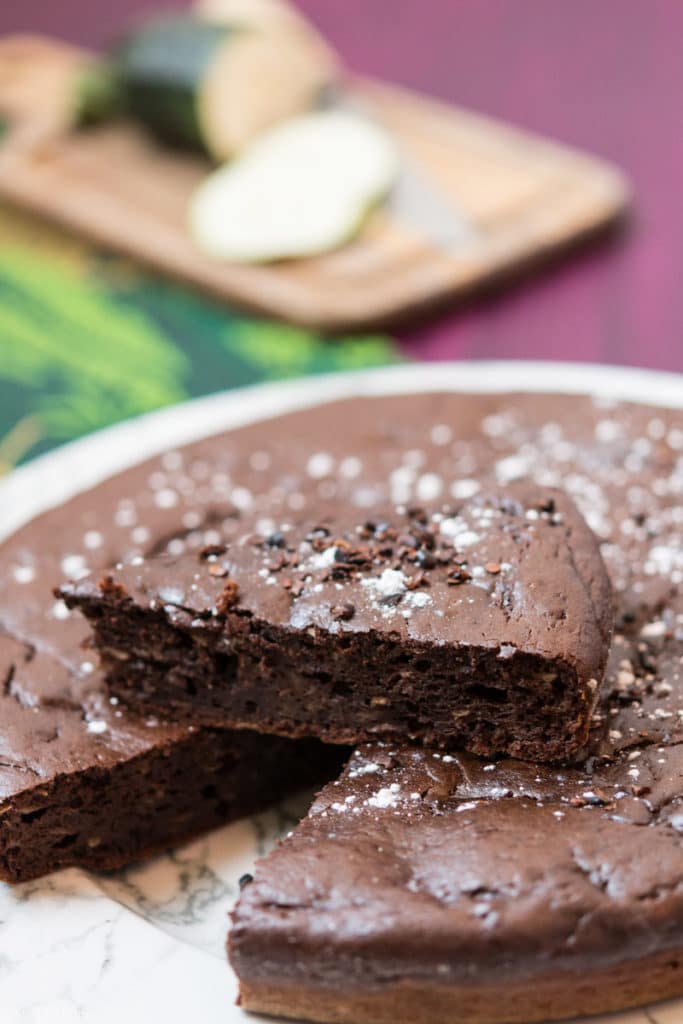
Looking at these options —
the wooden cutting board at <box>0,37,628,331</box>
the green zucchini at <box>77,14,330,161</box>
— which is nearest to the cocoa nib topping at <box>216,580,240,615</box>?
the wooden cutting board at <box>0,37,628,331</box>

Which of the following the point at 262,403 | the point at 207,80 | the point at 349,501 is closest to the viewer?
the point at 349,501

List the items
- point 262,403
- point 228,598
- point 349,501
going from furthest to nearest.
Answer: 1. point 262,403
2. point 349,501
3. point 228,598

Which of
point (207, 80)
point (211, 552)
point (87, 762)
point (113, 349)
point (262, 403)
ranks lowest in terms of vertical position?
point (113, 349)

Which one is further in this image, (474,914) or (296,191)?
(296,191)

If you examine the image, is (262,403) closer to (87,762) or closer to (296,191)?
(296,191)

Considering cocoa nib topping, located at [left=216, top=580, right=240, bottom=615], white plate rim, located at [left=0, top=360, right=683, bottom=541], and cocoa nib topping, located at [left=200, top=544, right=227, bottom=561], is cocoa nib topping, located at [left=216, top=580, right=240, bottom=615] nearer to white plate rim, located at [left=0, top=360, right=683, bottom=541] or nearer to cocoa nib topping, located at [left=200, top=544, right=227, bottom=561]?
cocoa nib topping, located at [left=200, top=544, right=227, bottom=561]

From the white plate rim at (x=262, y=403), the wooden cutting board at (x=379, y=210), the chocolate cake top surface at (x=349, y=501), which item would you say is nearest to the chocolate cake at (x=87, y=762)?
the chocolate cake top surface at (x=349, y=501)

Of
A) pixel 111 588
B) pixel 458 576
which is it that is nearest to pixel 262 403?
pixel 111 588

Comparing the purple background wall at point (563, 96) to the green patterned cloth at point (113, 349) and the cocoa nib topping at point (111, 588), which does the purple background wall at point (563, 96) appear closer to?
the green patterned cloth at point (113, 349)
